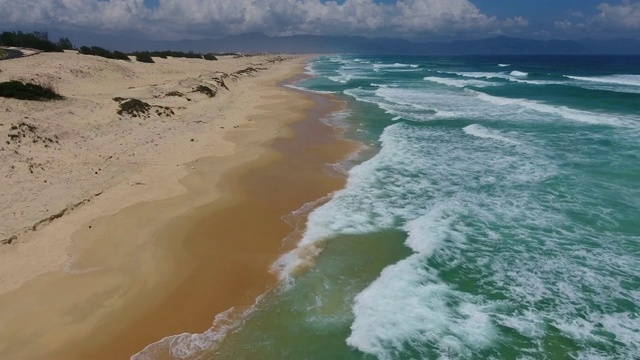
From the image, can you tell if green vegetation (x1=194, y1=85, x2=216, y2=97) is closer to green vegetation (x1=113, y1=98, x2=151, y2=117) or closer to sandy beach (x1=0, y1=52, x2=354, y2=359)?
sandy beach (x1=0, y1=52, x2=354, y2=359)

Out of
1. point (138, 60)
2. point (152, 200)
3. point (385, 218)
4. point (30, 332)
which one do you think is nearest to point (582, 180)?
point (385, 218)

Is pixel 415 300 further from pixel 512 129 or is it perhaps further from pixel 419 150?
pixel 512 129

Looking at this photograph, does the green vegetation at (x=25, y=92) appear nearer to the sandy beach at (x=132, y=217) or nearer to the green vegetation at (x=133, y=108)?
the sandy beach at (x=132, y=217)

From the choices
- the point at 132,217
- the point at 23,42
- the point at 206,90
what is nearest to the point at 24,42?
the point at 23,42

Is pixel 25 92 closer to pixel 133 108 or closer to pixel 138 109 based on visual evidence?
pixel 133 108

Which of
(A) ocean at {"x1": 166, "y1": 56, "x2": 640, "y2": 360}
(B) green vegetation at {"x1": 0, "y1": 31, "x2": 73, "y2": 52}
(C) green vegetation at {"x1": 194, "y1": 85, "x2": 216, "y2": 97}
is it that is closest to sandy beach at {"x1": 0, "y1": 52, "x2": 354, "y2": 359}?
(A) ocean at {"x1": 166, "y1": 56, "x2": 640, "y2": 360}
